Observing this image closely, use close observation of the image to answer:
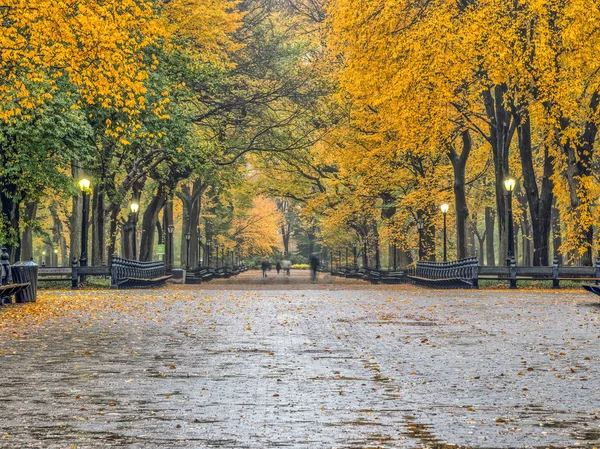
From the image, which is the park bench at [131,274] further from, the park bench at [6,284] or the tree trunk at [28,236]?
the park bench at [6,284]

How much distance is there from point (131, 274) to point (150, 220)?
9.59 meters

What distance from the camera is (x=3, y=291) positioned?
23.9 meters

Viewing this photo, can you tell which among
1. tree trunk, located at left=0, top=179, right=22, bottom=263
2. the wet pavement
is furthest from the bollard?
tree trunk, located at left=0, top=179, right=22, bottom=263

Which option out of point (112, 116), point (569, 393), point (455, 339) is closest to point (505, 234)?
point (112, 116)

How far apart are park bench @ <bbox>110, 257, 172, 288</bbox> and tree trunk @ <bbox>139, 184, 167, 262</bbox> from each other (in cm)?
386

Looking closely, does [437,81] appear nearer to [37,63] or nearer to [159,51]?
[159,51]

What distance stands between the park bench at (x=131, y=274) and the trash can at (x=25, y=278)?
9.36 meters

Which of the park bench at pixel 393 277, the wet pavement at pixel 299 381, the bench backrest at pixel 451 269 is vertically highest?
the bench backrest at pixel 451 269

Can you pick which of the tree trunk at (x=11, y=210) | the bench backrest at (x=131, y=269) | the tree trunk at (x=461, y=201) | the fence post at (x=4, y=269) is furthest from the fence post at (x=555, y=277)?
the fence post at (x=4, y=269)

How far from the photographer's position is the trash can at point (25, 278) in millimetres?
26517

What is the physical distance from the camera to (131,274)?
3950 centimetres

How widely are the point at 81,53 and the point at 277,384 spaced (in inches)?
509

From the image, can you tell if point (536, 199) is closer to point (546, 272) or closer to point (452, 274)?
point (546, 272)

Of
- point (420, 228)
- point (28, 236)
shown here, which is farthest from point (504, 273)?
point (28, 236)
